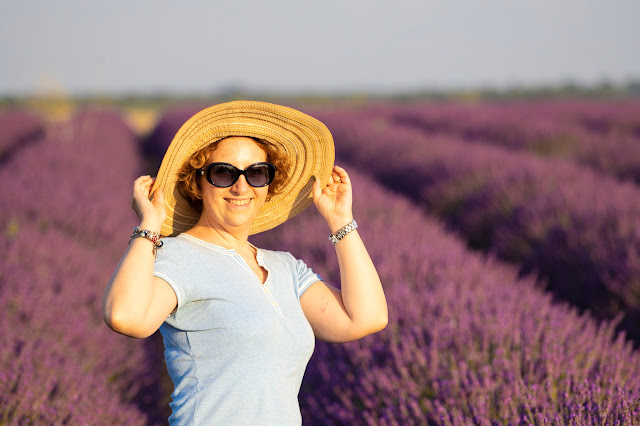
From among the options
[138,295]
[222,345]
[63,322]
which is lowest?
[63,322]

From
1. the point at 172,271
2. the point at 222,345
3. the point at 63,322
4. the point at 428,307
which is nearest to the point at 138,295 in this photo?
the point at 172,271

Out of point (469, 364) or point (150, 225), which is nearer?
point (150, 225)

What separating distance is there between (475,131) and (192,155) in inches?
572

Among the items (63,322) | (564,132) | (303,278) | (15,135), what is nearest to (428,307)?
(303,278)

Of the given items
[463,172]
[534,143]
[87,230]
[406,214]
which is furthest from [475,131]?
[87,230]

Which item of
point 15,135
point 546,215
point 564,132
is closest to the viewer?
point 546,215

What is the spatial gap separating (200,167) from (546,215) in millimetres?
4734

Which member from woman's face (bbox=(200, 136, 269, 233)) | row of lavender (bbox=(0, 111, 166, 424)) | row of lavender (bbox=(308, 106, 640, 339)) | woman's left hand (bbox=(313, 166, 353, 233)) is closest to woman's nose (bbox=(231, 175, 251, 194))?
woman's face (bbox=(200, 136, 269, 233))

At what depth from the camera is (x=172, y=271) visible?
129 centimetres

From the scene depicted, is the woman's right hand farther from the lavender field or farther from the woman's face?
the lavender field

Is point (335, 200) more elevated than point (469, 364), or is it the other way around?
point (335, 200)

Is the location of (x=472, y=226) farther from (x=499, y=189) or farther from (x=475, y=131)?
(x=475, y=131)

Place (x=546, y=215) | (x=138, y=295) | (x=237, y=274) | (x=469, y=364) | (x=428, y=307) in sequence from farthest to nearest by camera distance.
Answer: (x=546, y=215) → (x=428, y=307) → (x=469, y=364) → (x=237, y=274) → (x=138, y=295)

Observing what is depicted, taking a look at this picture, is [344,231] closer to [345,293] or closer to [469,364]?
[345,293]
